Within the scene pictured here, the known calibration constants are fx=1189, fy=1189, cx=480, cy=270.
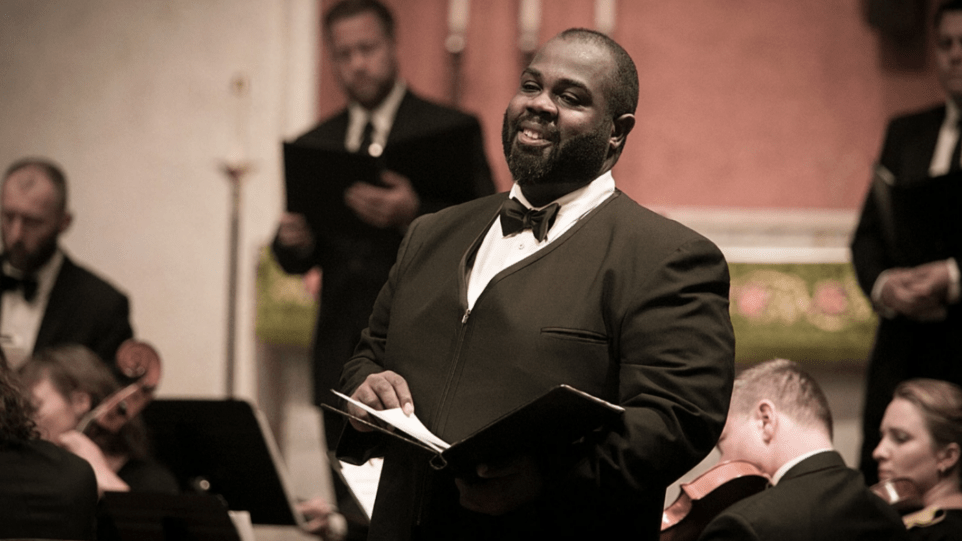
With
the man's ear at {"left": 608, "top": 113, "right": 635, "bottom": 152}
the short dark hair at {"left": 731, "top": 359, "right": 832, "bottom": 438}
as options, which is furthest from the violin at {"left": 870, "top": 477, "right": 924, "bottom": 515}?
the man's ear at {"left": 608, "top": 113, "right": 635, "bottom": 152}

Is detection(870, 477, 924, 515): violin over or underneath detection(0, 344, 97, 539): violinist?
underneath

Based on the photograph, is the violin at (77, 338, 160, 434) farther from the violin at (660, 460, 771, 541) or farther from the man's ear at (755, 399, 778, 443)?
the man's ear at (755, 399, 778, 443)

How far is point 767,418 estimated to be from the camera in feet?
9.41

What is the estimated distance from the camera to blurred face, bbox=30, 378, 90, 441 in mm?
3670

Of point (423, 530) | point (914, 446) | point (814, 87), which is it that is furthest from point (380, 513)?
point (814, 87)

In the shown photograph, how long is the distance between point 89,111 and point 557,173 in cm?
468

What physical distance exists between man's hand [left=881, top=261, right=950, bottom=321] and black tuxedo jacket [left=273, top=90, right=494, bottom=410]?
143cm

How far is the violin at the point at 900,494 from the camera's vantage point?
3.19 metres

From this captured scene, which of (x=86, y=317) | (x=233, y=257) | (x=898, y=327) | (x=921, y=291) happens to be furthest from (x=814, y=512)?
(x=233, y=257)

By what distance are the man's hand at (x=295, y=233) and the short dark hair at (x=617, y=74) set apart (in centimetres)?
229

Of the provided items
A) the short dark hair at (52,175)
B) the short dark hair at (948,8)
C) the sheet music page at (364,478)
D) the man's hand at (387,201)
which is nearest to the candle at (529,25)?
the man's hand at (387,201)

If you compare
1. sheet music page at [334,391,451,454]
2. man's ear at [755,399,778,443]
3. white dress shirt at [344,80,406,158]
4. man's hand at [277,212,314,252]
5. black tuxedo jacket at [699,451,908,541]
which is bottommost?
black tuxedo jacket at [699,451,908,541]

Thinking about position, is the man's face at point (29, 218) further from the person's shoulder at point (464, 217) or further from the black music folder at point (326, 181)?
the person's shoulder at point (464, 217)

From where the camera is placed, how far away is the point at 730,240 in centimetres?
573
